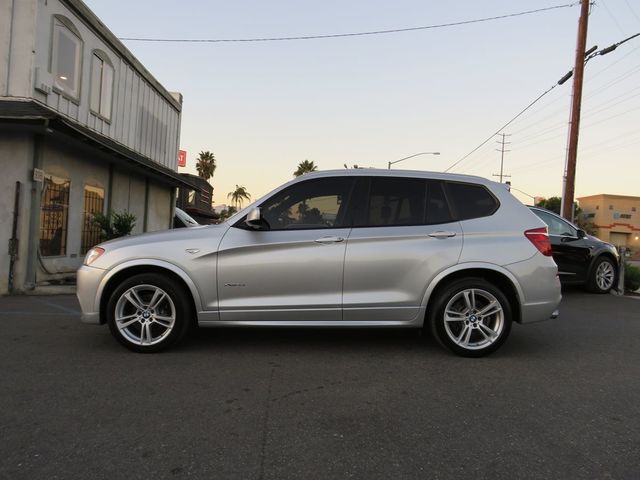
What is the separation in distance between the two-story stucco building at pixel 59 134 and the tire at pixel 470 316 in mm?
7056

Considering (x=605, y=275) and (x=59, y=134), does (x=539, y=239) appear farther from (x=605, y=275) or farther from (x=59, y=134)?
(x=59, y=134)

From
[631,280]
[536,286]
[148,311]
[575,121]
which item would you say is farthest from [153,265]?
[575,121]

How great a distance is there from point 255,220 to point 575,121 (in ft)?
38.0

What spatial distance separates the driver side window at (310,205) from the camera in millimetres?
4828

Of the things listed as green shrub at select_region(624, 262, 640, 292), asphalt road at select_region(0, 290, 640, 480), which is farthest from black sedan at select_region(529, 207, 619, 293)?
asphalt road at select_region(0, 290, 640, 480)

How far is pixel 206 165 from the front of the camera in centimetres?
7406

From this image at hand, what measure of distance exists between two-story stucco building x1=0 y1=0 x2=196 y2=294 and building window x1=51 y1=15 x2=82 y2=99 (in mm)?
20

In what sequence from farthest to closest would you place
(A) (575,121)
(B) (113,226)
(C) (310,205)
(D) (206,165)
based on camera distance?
1. (D) (206,165)
2. (A) (575,121)
3. (B) (113,226)
4. (C) (310,205)

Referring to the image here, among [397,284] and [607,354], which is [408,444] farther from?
[607,354]

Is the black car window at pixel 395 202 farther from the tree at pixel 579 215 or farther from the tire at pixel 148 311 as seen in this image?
the tree at pixel 579 215

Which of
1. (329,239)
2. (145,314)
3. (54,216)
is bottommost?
(145,314)

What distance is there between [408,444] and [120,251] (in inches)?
127

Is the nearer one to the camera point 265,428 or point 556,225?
point 265,428

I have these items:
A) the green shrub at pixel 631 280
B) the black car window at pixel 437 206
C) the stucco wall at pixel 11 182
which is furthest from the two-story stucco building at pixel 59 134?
the green shrub at pixel 631 280
